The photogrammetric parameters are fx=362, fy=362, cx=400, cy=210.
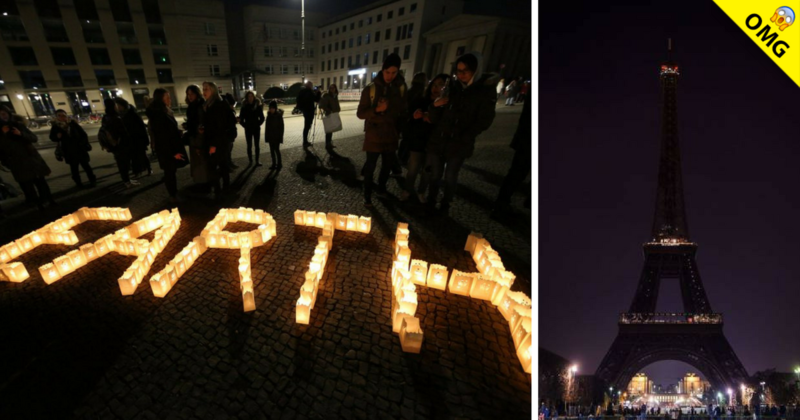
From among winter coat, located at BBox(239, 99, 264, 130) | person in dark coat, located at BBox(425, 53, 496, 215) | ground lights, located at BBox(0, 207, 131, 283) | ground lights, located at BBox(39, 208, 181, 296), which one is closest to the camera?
ground lights, located at BBox(39, 208, 181, 296)

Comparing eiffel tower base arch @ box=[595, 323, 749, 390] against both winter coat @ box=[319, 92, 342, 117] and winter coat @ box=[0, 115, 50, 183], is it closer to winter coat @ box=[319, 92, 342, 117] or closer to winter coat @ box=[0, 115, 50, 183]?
winter coat @ box=[319, 92, 342, 117]

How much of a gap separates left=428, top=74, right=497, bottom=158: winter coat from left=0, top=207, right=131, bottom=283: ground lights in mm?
5534

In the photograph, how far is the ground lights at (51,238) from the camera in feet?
15.3

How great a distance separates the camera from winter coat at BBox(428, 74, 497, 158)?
5539 mm

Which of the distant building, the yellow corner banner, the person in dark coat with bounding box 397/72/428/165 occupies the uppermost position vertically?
the yellow corner banner

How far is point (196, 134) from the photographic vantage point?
701cm

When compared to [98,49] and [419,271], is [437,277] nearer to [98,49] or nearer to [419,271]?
[419,271]

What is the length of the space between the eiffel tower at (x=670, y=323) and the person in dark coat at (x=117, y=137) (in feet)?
124

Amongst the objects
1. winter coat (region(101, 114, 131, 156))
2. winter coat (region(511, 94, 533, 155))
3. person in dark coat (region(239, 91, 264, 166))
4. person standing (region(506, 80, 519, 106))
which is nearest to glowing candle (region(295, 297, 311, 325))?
winter coat (region(511, 94, 533, 155))

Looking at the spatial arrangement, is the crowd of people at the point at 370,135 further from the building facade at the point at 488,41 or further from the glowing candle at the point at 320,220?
the building facade at the point at 488,41

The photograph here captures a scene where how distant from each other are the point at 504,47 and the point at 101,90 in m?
43.3

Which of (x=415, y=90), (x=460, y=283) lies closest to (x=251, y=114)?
(x=415, y=90)

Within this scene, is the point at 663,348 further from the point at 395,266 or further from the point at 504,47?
the point at 395,266

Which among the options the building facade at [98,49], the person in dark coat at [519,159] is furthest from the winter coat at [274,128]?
the building facade at [98,49]
